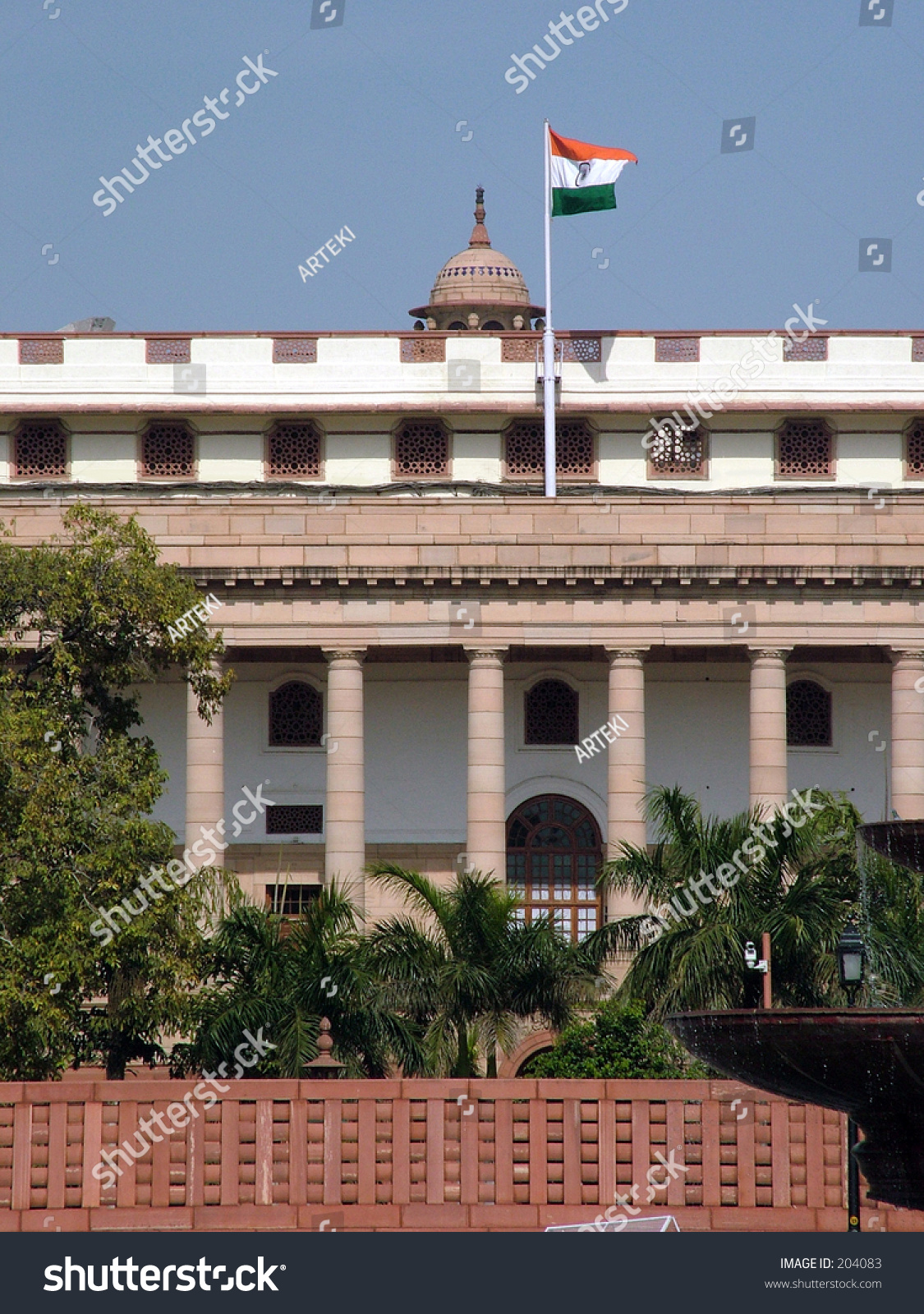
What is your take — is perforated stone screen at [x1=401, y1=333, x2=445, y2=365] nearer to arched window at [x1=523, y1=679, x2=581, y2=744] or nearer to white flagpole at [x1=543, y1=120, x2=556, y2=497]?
white flagpole at [x1=543, y1=120, x2=556, y2=497]

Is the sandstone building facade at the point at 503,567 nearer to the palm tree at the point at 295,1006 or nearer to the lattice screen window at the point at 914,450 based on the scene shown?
the lattice screen window at the point at 914,450

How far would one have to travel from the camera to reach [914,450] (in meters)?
54.8

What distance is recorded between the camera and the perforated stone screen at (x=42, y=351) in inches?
2203

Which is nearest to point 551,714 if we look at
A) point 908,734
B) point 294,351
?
point 908,734

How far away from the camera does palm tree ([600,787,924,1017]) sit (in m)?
32.9

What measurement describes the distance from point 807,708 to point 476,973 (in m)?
16.5

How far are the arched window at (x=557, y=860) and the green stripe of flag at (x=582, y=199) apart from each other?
1267 centimetres

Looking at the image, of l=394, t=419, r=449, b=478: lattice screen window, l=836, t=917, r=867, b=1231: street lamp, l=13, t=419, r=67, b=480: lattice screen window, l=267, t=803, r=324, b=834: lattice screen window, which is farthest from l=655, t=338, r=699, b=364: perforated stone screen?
l=836, t=917, r=867, b=1231: street lamp

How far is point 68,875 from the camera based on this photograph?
3158 centimetres

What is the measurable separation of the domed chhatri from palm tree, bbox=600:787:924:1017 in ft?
133

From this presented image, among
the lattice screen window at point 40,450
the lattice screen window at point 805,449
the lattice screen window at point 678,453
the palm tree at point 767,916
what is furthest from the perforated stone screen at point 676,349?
the palm tree at point 767,916

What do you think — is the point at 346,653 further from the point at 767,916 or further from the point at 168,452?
the point at 767,916

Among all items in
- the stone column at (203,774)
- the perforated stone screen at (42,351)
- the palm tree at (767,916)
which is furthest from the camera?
the perforated stone screen at (42,351)
